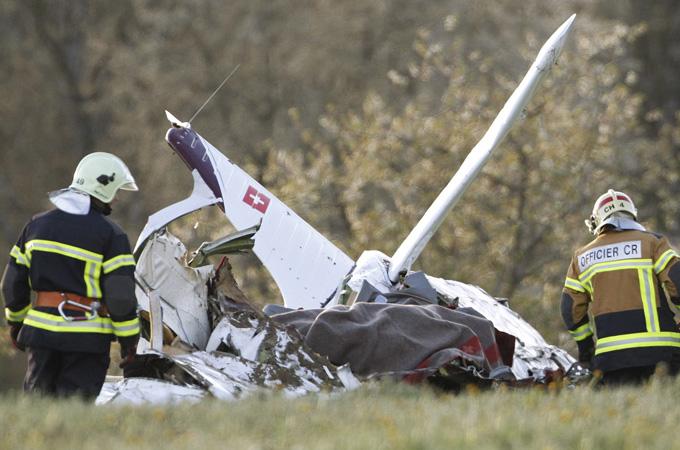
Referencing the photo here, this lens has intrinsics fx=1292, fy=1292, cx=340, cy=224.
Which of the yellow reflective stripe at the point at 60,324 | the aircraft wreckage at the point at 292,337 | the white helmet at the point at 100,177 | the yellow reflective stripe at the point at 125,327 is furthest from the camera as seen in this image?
the aircraft wreckage at the point at 292,337

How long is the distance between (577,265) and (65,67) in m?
28.8

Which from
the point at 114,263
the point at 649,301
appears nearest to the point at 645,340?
the point at 649,301

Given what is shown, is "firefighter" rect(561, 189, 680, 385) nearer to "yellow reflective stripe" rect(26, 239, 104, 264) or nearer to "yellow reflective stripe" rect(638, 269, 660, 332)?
"yellow reflective stripe" rect(638, 269, 660, 332)

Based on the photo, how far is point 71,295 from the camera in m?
7.96

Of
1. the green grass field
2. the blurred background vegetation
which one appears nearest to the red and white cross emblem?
the green grass field

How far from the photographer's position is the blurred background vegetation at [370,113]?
71.9 feet

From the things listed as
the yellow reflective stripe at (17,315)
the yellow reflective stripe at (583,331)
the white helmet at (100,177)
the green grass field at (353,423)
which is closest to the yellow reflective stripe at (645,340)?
the yellow reflective stripe at (583,331)

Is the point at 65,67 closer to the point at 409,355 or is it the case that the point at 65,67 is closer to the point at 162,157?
the point at 162,157

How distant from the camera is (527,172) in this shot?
21.9 m

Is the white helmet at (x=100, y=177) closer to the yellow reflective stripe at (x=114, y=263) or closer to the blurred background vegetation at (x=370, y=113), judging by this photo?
the yellow reflective stripe at (x=114, y=263)

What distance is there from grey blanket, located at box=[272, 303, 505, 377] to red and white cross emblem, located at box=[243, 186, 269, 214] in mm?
2321

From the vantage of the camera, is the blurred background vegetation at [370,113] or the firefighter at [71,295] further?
the blurred background vegetation at [370,113]

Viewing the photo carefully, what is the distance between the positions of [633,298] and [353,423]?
349cm

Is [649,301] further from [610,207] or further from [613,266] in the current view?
[610,207]
